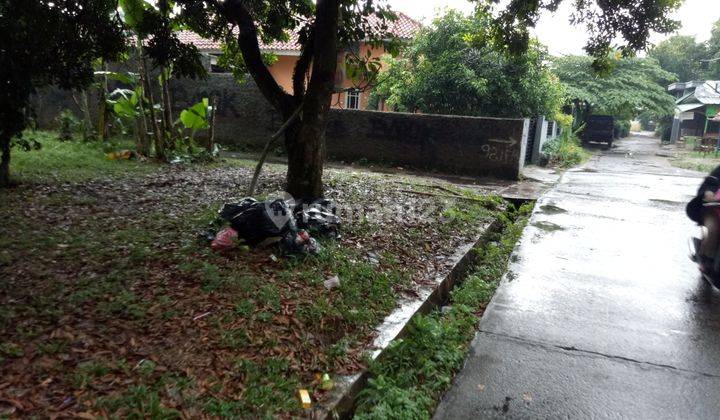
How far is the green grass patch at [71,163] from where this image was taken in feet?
24.5

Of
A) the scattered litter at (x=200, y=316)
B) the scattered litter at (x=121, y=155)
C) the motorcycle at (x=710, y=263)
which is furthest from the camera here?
the scattered litter at (x=121, y=155)

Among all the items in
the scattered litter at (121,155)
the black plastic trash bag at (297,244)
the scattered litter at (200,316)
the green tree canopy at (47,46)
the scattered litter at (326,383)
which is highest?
the green tree canopy at (47,46)

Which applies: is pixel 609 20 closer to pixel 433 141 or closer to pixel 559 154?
pixel 433 141

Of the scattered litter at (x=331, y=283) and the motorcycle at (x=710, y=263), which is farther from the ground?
the motorcycle at (x=710, y=263)

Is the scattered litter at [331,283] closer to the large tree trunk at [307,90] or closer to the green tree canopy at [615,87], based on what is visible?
the large tree trunk at [307,90]

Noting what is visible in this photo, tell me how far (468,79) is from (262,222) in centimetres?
1096

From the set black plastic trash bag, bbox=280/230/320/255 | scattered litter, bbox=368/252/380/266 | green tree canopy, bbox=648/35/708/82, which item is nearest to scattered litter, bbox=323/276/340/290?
black plastic trash bag, bbox=280/230/320/255

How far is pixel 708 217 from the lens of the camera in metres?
4.61

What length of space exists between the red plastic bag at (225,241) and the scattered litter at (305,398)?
77.1 inches

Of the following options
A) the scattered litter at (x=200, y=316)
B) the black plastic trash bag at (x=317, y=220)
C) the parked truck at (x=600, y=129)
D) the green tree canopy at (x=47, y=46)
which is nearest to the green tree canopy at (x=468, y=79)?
the green tree canopy at (x=47, y=46)

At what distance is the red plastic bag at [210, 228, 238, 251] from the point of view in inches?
173

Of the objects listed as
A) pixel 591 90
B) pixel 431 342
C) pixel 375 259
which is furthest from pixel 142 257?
pixel 591 90

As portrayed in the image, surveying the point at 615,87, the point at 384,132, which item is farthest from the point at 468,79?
the point at 615,87

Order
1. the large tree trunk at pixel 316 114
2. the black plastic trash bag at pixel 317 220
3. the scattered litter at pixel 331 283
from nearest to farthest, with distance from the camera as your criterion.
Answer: the scattered litter at pixel 331 283, the black plastic trash bag at pixel 317 220, the large tree trunk at pixel 316 114
